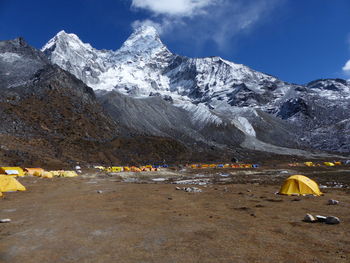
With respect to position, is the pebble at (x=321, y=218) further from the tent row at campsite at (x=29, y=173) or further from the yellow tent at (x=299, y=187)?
the tent row at campsite at (x=29, y=173)

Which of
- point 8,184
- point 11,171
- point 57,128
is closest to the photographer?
point 8,184

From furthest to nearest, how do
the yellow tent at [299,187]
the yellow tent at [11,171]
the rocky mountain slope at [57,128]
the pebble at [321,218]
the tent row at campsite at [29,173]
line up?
the rocky mountain slope at [57,128] < the tent row at campsite at [29,173] < the yellow tent at [11,171] < the yellow tent at [299,187] < the pebble at [321,218]

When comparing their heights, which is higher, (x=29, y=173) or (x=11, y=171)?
(x=11, y=171)

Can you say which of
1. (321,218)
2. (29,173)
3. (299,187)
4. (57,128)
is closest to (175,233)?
(321,218)

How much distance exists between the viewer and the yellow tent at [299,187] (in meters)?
21.9

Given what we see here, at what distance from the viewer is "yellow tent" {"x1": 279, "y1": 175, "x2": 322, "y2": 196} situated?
21922mm

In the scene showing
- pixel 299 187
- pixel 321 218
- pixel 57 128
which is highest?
pixel 57 128

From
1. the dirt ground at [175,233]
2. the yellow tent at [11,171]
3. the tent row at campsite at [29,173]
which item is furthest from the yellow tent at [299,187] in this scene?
the yellow tent at [11,171]

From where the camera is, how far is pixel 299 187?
22188 millimetres

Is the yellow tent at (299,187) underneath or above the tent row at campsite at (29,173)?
above

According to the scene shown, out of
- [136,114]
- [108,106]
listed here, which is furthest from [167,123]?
[108,106]

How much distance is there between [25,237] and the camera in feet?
37.0

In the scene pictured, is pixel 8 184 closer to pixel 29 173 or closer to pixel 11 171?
pixel 11 171

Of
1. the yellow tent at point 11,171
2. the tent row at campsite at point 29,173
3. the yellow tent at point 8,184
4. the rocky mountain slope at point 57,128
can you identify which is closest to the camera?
the yellow tent at point 8,184
